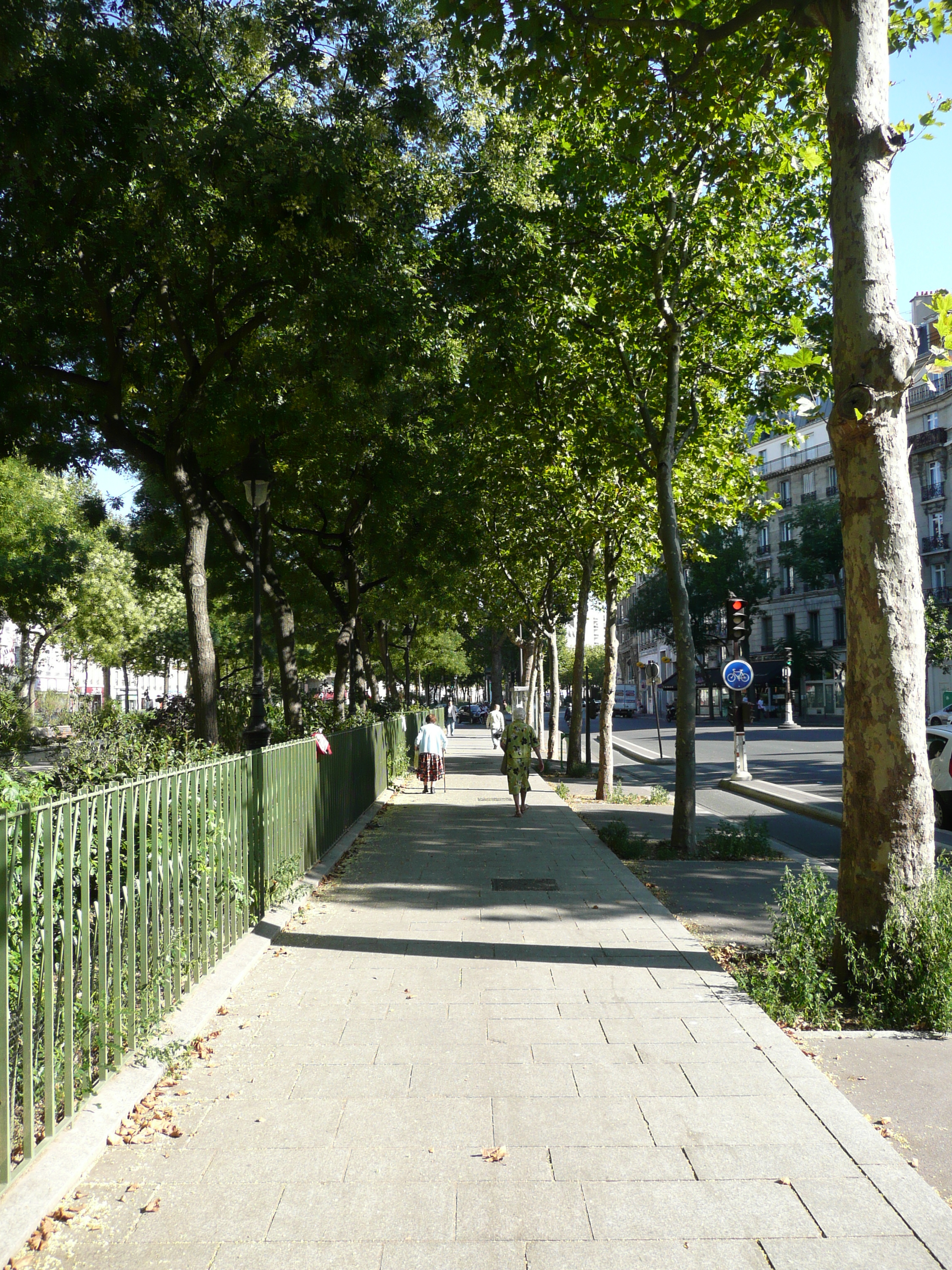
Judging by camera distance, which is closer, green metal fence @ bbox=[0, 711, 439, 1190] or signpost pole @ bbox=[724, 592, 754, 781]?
green metal fence @ bbox=[0, 711, 439, 1190]

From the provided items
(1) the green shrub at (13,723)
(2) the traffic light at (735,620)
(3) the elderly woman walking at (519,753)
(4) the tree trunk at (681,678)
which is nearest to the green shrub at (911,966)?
(4) the tree trunk at (681,678)

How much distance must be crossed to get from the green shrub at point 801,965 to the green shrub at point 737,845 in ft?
15.8

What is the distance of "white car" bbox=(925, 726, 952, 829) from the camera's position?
48.1 ft

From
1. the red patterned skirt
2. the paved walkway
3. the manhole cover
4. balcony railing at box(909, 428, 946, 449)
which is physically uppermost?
balcony railing at box(909, 428, 946, 449)

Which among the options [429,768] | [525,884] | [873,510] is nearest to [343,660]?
[429,768]

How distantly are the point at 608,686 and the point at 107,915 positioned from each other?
14.1m

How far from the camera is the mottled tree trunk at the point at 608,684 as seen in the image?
17969 mm

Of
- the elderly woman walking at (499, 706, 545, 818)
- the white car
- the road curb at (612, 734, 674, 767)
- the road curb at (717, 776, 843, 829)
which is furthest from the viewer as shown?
the road curb at (612, 734, 674, 767)

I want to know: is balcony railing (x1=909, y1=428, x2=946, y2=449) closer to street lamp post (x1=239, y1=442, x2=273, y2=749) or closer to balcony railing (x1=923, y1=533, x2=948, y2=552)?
balcony railing (x1=923, y1=533, x2=948, y2=552)

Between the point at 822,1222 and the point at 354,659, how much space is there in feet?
67.4

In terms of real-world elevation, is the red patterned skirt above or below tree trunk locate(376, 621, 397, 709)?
below

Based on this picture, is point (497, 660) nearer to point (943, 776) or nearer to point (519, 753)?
point (519, 753)

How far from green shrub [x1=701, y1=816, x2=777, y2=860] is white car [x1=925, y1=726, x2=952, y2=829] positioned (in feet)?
13.8

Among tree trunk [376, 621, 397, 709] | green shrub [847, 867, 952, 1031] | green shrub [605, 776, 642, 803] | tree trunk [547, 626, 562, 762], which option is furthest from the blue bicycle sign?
tree trunk [376, 621, 397, 709]
